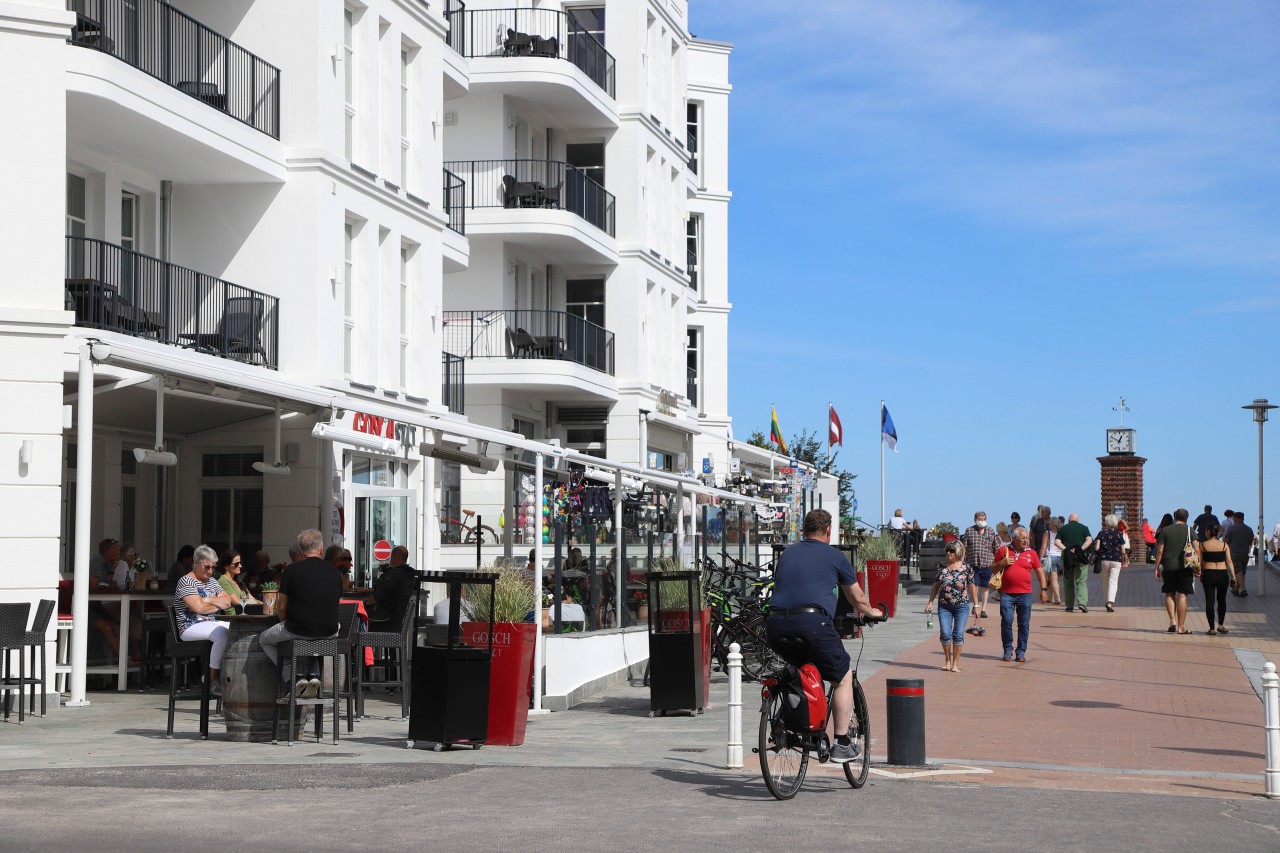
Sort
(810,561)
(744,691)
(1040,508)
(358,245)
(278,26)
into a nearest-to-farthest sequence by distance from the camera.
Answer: (810,561), (744,691), (278,26), (358,245), (1040,508)

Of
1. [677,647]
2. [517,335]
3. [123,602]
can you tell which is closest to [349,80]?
[123,602]

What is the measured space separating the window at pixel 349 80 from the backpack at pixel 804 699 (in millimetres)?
16744

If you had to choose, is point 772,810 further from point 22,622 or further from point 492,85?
point 492,85

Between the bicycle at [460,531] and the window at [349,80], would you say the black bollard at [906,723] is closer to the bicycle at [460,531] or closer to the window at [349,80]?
the bicycle at [460,531]

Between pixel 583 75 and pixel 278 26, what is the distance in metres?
13.9

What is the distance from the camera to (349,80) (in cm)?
2586

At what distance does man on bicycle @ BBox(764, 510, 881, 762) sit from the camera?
10.9m

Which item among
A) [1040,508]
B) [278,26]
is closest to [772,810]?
[278,26]

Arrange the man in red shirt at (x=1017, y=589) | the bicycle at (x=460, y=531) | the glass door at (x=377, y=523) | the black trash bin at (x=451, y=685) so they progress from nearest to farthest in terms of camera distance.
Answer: the black trash bin at (x=451, y=685) → the man in red shirt at (x=1017, y=589) → the glass door at (x=377, y=523) → the bicycle at (x=460, y=531)

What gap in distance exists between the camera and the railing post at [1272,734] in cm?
1123

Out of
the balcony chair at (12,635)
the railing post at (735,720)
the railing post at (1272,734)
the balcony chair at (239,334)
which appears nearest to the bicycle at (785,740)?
the railing post at (735,720)

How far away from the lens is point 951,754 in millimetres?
13492

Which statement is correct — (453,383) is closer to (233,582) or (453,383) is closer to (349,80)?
(349,80)

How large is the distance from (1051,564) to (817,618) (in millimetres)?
28752
